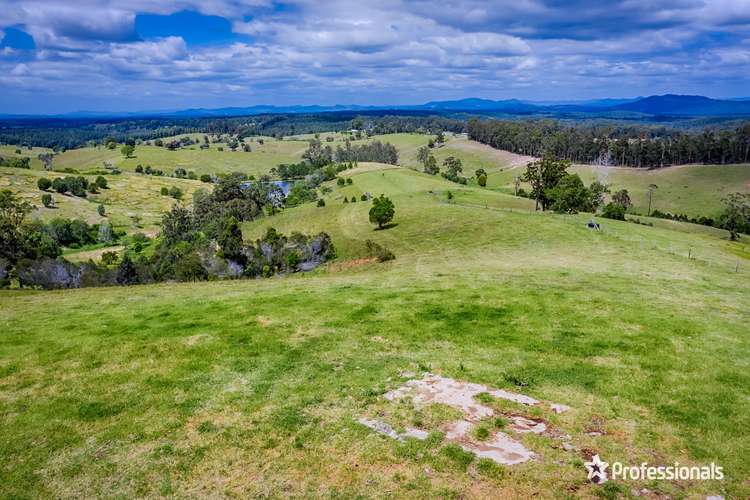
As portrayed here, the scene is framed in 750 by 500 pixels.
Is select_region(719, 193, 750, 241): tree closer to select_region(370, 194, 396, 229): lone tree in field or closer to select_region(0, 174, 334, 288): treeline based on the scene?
select_region(370, 194, 396, 229): lone tree in field

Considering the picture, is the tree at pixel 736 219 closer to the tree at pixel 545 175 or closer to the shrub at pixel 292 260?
the tree at pixel 545 175

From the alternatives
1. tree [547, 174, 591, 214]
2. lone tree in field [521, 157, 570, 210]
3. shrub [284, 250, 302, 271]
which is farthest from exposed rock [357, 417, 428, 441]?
lone tree in field [521, 157, 570, 210]

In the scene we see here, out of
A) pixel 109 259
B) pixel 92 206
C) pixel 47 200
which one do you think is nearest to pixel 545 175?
pixel 109 259

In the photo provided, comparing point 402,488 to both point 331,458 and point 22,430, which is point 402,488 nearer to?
point 331,458

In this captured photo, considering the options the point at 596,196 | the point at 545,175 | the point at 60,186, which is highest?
the point at 545,175

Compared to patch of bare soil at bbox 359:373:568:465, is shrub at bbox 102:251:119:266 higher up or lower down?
lower down

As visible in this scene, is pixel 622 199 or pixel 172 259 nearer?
pixel 172 259

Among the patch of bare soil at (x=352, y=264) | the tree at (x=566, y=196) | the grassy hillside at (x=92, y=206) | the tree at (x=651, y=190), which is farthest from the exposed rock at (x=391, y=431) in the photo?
the tree at (x=651, y=190)

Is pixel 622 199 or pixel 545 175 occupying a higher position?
pixel 545 175

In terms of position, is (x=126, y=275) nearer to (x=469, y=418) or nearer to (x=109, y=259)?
(x=469, y=418)
